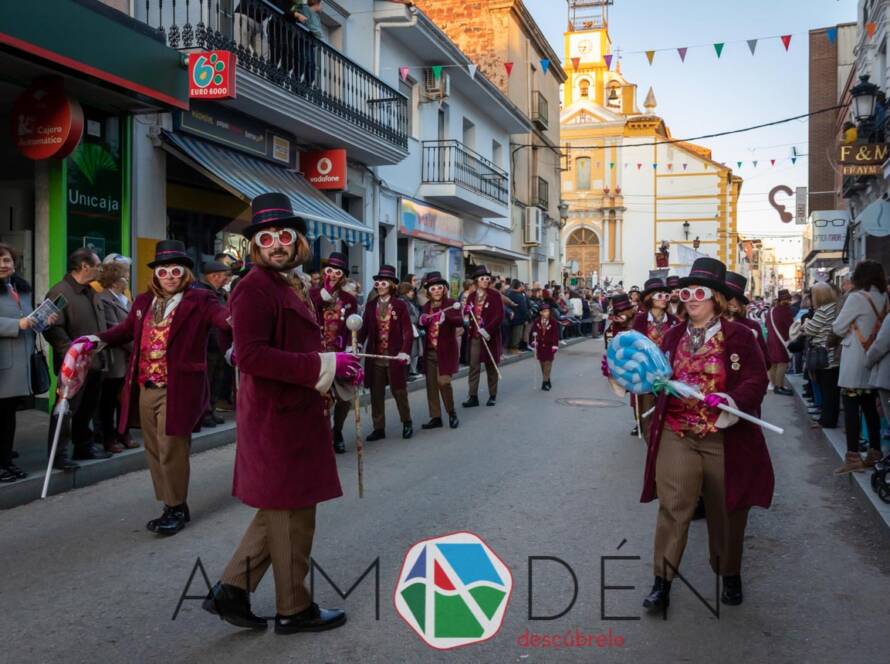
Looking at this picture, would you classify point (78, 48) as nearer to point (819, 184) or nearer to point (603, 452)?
point (603, 452)

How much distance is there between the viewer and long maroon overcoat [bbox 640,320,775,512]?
14.0 feet

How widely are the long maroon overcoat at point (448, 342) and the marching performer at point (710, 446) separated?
600 cm

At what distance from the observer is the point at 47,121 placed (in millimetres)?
9539

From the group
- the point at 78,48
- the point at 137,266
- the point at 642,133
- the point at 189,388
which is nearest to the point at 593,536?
the point at 189,388

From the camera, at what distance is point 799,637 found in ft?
13.3

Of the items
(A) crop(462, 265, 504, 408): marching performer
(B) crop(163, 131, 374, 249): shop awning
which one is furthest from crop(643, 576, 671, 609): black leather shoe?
(B) crop(163, 131, 374, 249): shop awning

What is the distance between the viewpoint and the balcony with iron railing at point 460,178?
72.8 feet

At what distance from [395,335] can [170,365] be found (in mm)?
4057

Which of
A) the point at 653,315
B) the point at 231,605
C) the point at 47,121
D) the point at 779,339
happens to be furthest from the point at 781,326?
the point at 231,605

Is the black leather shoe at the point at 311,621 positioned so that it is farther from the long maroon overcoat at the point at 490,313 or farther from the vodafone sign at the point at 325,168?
the vodafone sign at the point at 325,168

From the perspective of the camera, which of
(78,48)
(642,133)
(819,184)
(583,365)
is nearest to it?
(78,48)

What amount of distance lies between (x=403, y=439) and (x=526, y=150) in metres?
25.7

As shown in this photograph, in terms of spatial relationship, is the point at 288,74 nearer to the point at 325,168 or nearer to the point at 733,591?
the point at 325,168

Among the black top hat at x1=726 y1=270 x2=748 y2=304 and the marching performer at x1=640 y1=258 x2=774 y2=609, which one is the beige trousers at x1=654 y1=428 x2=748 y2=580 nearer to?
the marching performer at x1=640 y1=258 x2=774 y2=609
